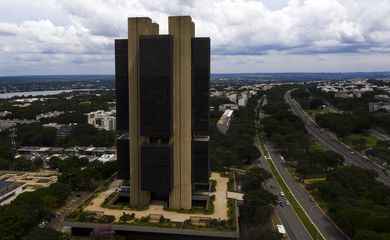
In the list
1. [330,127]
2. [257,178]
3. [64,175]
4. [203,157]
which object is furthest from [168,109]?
[330,127]

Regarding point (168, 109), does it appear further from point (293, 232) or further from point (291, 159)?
point (291, 159)

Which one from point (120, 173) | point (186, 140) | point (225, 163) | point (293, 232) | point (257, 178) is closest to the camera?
point (293, 232)

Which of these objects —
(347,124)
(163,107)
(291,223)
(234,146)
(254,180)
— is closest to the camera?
(163,107)

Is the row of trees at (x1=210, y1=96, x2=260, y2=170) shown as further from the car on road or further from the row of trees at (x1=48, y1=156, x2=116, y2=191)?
the car on road

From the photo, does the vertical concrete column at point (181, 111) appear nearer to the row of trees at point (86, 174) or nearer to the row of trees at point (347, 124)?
the row of trees at point (86, 174)

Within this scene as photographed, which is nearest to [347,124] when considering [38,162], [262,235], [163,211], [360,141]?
[360,141]

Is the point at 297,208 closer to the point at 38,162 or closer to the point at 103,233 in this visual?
the point at 103,233
